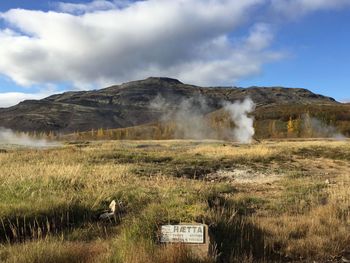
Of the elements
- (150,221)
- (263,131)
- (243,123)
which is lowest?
(150,221)

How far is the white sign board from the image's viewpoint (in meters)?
6.81

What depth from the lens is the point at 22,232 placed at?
762cm

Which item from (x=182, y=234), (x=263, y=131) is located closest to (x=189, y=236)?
(x=182, y=234)

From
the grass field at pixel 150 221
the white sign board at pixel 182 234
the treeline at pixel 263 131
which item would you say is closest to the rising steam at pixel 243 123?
the treeline at pixel 263 131

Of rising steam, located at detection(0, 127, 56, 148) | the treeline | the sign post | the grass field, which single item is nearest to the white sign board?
the sign post

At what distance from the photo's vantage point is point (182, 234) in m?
6.94

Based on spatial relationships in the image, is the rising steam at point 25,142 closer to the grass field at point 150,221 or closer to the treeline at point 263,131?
the treeline at point 263,131

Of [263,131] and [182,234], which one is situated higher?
[263,131]

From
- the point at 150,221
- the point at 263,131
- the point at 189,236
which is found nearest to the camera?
the point at 189,236

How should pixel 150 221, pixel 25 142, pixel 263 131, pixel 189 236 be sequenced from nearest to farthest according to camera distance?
pixel 189 236 → pixel 150 221 → pixel 25 142 → pixel 263 131

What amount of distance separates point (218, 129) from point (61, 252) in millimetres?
112755

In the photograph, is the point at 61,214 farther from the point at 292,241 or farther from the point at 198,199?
the point at 292,241

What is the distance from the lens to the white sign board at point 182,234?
6809 mm

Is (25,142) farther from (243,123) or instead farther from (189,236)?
(189,236)
